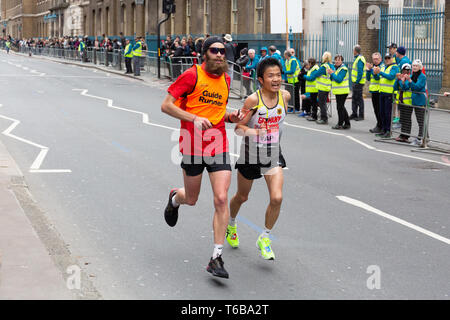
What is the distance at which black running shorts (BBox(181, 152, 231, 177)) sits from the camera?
596 cm

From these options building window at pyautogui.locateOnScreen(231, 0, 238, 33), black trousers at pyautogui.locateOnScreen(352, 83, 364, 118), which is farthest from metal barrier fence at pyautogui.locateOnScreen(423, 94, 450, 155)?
building window at pyautogui.locateOnScreen(231, 0, 238, 33)

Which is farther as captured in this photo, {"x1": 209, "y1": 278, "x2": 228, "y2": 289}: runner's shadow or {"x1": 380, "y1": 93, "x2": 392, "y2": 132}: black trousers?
{"x1": 380, "y1": 93, "x2": 392, "y2": 132}: black trousers

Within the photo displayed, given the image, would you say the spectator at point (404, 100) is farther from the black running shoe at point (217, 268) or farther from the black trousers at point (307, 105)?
the black running shoe at point (217, 268)

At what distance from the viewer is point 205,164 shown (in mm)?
6008

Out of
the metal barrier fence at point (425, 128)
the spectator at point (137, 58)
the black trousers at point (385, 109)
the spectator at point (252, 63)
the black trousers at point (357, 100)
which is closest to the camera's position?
the metal barrier fence at point (425, 128)

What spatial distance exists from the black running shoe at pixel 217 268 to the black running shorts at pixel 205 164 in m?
0.74

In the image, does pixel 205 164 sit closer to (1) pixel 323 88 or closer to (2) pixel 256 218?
(2) pixel 256 218

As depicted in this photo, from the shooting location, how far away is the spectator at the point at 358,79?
18250 mm

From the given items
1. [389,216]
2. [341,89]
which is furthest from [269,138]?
[341,89]

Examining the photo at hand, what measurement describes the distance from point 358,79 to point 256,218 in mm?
11369

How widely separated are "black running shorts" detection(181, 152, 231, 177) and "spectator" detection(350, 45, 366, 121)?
12696mm

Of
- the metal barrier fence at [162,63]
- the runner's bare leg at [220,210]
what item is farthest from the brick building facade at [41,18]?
the runner's bare leg at [220,210]

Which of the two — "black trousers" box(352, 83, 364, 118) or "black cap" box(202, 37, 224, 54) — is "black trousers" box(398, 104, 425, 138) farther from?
"black cap" box(202, 37, 224, 54)
